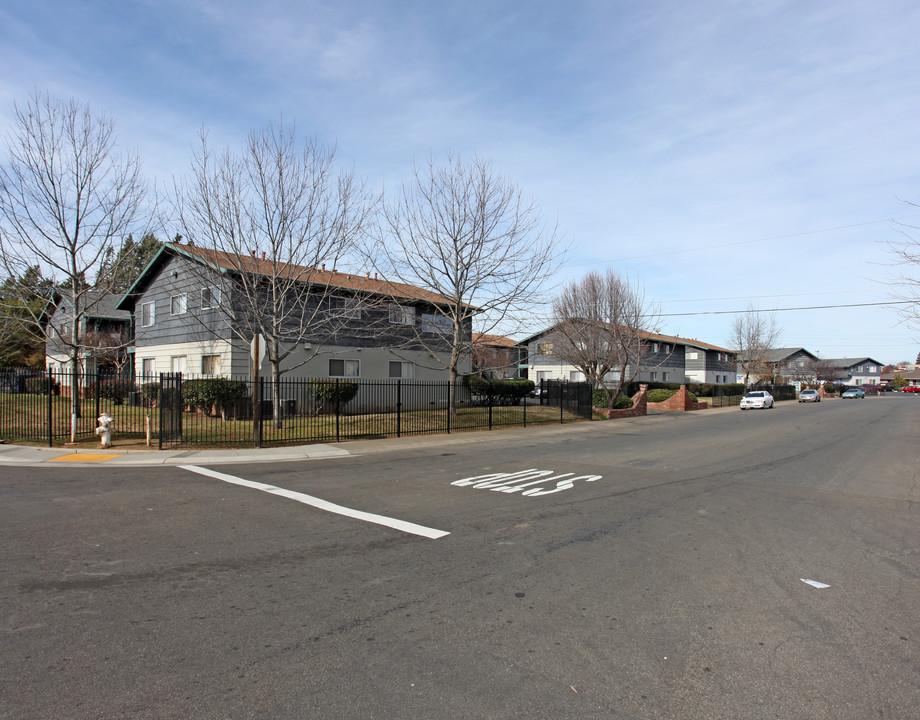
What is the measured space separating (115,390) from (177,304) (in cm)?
463

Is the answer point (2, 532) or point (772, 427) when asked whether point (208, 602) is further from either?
point (772, 427)

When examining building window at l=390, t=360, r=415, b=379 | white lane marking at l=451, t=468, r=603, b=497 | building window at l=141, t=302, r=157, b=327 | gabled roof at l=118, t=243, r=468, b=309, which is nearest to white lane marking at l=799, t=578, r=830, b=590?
white lane marking at l=451, t=468, r=603, b=497

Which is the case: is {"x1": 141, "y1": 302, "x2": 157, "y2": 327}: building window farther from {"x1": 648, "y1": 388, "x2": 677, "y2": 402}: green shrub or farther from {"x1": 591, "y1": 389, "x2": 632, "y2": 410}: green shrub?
{"x1": 648, "y1": 388, "x2": 677, "y2": 402}: green shrub

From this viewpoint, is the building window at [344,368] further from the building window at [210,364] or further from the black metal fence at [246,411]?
the building window at [210,364]

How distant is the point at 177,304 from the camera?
24.8 m

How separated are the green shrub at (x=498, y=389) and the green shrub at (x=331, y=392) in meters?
8.09

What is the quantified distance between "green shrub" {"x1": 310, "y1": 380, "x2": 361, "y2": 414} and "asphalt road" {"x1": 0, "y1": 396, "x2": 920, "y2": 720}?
1176 cm

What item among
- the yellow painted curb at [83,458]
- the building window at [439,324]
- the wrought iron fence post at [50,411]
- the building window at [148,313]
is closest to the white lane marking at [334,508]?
the yellow painted curb at [83,458]

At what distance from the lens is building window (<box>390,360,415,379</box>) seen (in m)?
26.6

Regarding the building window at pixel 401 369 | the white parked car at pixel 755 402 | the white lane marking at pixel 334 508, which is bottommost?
the white parked car at pixel 755 402

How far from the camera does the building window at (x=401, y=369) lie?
1048 inches

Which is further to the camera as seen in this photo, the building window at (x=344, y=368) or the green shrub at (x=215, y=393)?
the building window at (x=344, y=368)

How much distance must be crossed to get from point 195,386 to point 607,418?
750 inches

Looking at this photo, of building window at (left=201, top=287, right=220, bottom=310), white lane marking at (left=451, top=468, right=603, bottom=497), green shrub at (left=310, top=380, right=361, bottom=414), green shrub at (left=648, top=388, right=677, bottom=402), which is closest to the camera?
white lane marking at (left=451, top=468, right=603, bottom=497)
